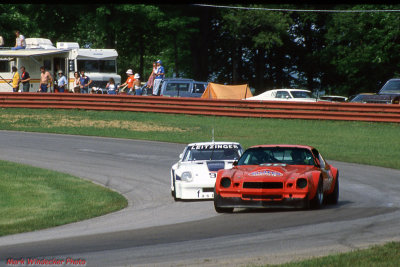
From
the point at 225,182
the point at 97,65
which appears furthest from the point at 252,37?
the point at 225,182

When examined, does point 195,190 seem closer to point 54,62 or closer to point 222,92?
point 222,92

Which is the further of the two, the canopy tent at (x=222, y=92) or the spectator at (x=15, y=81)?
the spectator at (x=15, y=81)

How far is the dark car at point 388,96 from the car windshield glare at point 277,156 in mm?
18342

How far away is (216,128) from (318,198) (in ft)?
53.8

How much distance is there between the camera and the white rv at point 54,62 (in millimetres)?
37375

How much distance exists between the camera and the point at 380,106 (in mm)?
28938

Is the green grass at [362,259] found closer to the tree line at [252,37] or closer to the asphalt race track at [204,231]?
the asphalt race track at [204,231]

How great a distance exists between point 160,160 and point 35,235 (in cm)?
1021

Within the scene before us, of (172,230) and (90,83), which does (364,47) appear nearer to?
(90,83)

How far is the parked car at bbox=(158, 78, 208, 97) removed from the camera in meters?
35.6

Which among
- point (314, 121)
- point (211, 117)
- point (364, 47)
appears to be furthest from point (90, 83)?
point (364, 47)

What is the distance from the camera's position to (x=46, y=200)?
13.7 m

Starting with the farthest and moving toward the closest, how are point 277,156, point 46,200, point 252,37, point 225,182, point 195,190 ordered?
point 252,37, point 195,190, point 46,200, point 277,156, point 225,182

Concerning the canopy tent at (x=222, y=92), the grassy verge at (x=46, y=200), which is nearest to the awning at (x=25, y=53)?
the canopy tent at (x=222, y=92)
